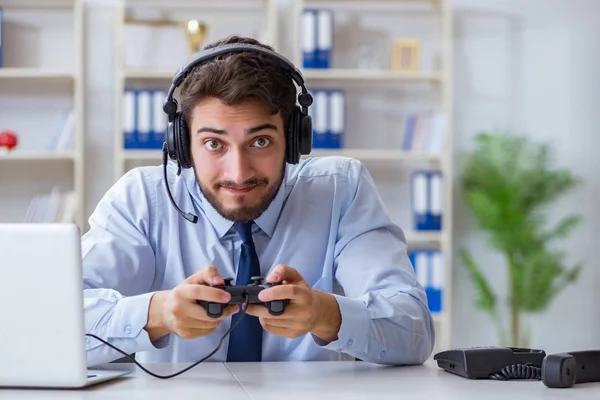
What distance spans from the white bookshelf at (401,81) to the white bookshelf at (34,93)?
1.12 m

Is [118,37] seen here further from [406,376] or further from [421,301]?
[406,376]

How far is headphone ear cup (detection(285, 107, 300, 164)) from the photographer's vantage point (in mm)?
→ 1718

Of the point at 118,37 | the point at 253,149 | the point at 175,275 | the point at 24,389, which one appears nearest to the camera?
the point at 24,389

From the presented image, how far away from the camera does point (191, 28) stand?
3.99m

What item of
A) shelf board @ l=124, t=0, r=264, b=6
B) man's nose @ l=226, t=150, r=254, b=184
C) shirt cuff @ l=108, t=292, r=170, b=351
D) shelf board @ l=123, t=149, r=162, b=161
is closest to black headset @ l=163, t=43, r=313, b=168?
man's nose @ l=226, t=150, r=254, b=184

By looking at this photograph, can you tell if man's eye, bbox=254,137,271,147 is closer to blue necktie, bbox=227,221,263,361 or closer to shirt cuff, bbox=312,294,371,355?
blue necktie, bbox=227,221,263,361

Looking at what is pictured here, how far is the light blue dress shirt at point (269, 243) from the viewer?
1.72 m

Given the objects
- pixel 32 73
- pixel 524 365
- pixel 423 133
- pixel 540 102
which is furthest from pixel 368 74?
pixel 524 365

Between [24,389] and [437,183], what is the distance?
121 inches

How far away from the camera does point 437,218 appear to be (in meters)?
4.08

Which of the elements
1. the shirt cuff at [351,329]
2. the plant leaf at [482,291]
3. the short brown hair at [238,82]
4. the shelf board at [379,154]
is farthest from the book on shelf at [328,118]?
the shirt cuff at [351,329]

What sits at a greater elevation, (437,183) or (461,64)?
(461,64)

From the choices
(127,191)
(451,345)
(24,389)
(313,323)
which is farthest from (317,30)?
(24,389)

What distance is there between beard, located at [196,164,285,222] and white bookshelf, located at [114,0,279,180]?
2.28 m
